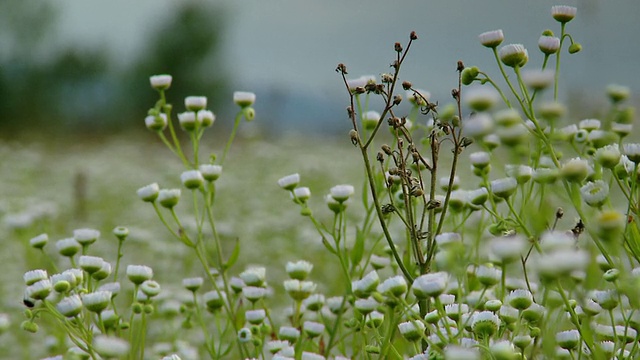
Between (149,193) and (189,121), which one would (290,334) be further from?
(189,121)

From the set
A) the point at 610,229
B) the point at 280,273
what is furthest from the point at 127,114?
the point at 610,229

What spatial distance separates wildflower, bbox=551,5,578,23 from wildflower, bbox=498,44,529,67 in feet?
1.10

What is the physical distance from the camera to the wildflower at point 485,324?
1430 mm

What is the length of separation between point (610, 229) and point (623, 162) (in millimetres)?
676

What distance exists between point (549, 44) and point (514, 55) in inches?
8.6

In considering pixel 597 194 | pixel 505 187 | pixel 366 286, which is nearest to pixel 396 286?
pixel 366 286

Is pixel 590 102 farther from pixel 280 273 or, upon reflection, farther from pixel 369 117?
pixel 369 117

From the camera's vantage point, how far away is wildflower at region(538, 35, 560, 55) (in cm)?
175

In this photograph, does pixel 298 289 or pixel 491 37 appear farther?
pixel 298 289

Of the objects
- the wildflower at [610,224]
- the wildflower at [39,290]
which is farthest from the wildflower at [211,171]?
the wildflower at [610,224]

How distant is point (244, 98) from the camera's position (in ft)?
7.92

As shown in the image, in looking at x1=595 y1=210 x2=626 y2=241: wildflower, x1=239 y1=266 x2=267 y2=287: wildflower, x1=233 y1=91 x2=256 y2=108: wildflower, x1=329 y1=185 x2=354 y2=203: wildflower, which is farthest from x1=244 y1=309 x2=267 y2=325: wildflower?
x1=595 y1=210 x2=626 y2=241: wildflower

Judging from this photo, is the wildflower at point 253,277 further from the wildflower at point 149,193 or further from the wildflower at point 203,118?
the wildflower at point 203,118

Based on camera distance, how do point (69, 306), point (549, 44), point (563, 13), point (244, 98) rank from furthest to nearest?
point (244, 98)
point (563, 13)
point (549, 44)
point (69, 306)
